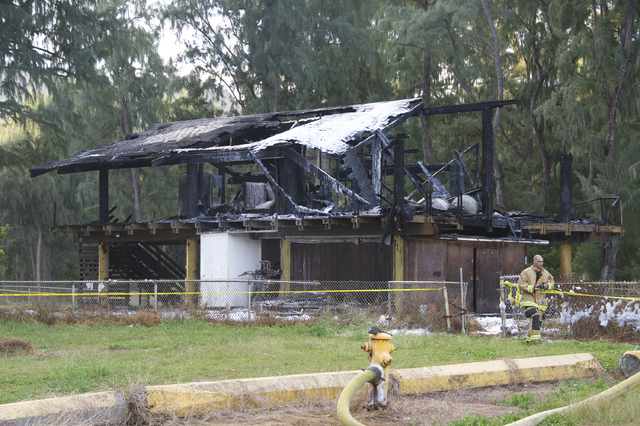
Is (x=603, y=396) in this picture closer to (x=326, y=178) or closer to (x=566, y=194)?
(x=326, y=178)

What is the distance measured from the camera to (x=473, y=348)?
484 inches

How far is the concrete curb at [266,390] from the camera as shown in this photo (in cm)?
642

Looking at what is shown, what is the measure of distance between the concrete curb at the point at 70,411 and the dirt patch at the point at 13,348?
6546 millimetres

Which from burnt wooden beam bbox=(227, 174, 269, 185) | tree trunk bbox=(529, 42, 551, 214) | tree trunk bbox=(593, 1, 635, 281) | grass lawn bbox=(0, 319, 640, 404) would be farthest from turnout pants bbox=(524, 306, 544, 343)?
tree trunk bbox=(529, 42, 551, 214)

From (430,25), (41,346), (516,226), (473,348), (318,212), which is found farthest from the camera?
A: (430,25)

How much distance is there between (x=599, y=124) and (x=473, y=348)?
27.5 m

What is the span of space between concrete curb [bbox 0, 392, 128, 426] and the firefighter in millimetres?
8369

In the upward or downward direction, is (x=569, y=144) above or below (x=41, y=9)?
below

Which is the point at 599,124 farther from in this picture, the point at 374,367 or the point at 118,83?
the point at 374,367

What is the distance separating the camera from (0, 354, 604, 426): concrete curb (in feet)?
21.1

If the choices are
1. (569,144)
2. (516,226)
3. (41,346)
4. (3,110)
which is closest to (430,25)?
(569,144)

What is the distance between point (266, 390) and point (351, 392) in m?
1.33

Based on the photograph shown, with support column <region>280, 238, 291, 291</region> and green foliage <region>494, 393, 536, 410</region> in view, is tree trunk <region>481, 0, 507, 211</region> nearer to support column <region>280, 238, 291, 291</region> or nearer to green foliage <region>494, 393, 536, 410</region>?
support column <region>280, 238, 291, 291</region>

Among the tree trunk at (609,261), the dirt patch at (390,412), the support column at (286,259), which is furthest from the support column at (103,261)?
Result: the dirt patch at (390,412)
